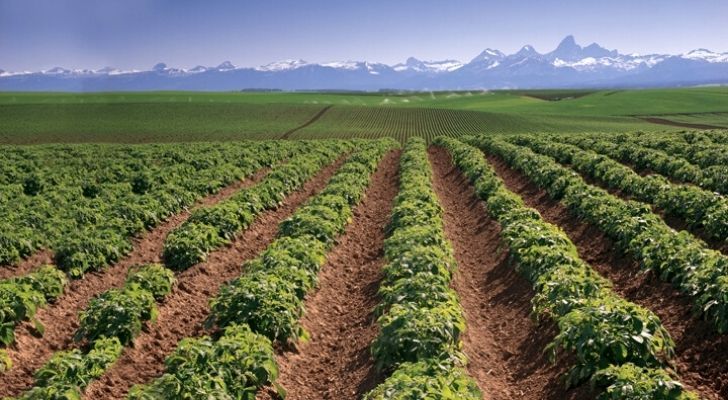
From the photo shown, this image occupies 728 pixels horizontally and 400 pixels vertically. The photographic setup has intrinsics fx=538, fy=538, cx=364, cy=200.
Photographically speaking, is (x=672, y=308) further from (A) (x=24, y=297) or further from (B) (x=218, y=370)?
(A) (x=24, y=297)

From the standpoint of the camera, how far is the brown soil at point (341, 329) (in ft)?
31.9

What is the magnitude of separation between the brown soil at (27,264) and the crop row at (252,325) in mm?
6328

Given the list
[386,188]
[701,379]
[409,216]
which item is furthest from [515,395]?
[386,188]

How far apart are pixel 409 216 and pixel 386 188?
1208 centimetres

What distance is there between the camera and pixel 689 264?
1104cm

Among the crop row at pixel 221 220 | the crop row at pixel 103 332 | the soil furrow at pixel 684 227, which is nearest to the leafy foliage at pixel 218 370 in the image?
the crop row at pixel 103 332

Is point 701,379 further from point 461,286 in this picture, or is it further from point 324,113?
point 324,113

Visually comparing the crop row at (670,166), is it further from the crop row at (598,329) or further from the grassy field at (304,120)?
the grassy field at (304,120)

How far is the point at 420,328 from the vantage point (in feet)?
30.8

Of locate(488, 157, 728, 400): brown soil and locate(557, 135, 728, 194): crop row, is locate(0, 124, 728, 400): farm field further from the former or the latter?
locate(557, 135, 728, 194): crop row

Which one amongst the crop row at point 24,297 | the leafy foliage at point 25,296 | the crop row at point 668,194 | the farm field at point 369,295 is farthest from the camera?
the crop row at point 668,194

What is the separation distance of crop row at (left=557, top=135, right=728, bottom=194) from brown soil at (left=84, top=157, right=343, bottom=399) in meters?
18.5

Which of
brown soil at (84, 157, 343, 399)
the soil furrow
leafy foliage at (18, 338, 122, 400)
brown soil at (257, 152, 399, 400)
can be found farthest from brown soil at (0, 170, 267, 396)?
the soil furrow

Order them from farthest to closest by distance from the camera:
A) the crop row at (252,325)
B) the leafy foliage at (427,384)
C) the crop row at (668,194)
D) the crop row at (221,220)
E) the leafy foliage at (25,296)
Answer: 1. the crop row at (221,220)
2. the crop row at (668,194)
3. the leafy foliage at (25,296)
4. the crop row at (252,325)
5. the leafy foliage at (427,384)
